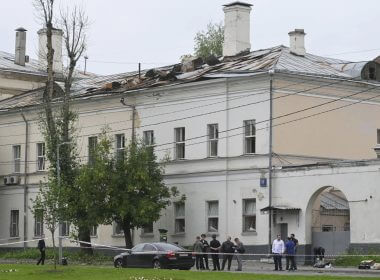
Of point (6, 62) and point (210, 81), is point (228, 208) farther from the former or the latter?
point (6, 62)

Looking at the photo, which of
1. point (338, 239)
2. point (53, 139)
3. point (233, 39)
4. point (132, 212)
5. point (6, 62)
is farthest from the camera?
point (6, 62)

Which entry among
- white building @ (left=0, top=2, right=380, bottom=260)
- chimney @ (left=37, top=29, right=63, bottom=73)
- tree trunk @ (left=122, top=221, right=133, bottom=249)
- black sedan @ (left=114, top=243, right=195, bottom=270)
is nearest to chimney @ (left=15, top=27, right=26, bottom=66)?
chimney @ (left=37, top=29, right=63, bottom=73)

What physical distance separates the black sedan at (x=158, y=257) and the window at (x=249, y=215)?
7591mm

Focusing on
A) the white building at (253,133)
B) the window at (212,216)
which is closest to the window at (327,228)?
the white building at (253,133)

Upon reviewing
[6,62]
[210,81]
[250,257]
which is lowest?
[250,257]

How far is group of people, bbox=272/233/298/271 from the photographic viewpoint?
47781 mm

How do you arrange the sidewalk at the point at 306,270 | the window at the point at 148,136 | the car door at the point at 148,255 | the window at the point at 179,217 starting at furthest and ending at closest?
the window at the point at 148,136 → the window at the point at 179,217 → the car door at the point at 148,255 → the sidewalk at the point at 306,270

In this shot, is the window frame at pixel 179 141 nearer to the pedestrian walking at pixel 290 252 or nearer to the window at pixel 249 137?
the window at pixel 249 137

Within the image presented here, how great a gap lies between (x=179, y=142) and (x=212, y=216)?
5.00 metres

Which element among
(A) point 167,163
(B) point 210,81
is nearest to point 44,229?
(A) point 167,163

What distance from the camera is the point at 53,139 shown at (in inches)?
2395

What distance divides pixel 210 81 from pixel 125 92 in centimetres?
685

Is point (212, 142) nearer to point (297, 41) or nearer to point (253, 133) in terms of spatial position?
point (253, 133)

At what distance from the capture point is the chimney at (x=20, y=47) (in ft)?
267
